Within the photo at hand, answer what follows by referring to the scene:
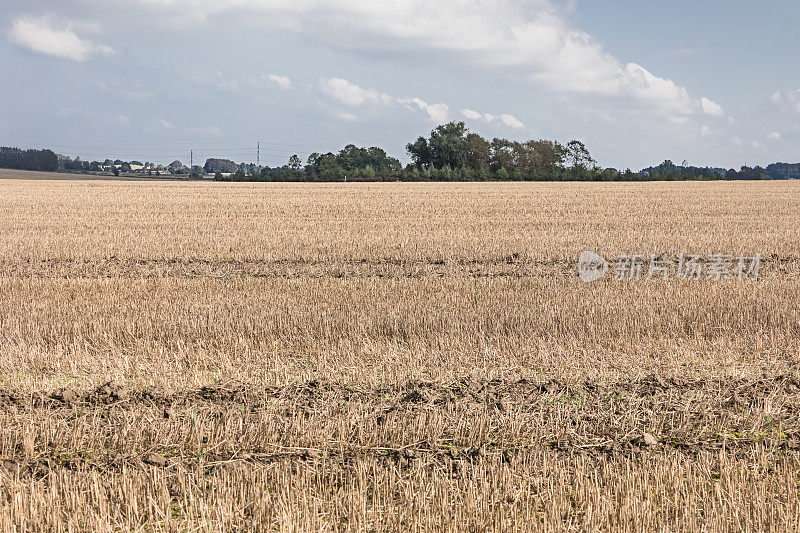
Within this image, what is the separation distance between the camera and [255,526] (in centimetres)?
405

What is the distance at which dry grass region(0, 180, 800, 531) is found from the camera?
4.29 m

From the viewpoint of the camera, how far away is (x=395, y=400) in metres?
6.10

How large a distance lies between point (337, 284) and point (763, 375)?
22.6 feet

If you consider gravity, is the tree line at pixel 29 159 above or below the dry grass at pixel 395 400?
above

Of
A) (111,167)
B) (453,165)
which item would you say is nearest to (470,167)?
(453,165)

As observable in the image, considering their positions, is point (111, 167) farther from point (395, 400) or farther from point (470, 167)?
point (395, 400)

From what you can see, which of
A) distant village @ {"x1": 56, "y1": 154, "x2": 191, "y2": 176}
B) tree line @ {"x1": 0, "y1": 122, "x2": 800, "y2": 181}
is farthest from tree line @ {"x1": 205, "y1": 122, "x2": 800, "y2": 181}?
A: distant village @ {"x1": 56, "y1": 154, "x2": 191, "y2": 176}

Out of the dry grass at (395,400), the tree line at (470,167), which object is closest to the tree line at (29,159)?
the tree line at (470,167)

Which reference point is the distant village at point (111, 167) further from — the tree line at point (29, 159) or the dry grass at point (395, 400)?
the dry grass at point (395, 400)

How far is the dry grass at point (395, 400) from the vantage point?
4.29 meters

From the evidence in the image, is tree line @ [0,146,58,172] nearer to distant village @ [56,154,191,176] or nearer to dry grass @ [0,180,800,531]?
distant village @ [56,154,191,176]

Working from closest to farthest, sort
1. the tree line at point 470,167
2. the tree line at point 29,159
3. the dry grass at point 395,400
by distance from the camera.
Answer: the dry grass at point 395,400 < the tree line at point 470,167 < the tree line at point 29,159

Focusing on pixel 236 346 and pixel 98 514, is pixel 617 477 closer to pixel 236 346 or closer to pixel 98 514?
pixel 98 514

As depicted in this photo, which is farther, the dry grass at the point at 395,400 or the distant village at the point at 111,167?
the distant village at the point at 111,167
